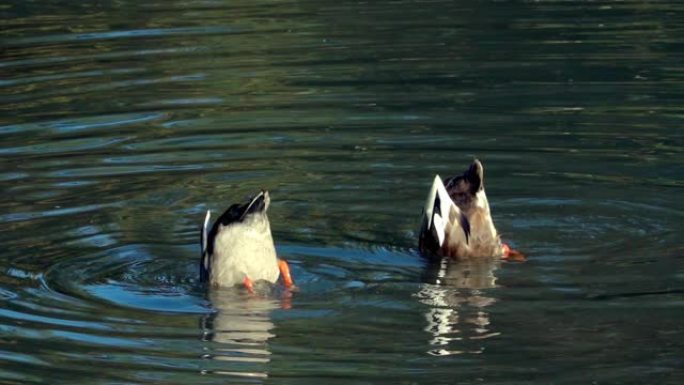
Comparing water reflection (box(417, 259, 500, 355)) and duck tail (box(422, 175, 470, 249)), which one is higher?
duck tail (box(422, 175, 470, 249))

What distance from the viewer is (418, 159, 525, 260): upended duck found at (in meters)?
10.0

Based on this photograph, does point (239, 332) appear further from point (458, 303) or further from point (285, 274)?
point (458, 303)

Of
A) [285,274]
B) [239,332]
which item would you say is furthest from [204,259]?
[239,332]

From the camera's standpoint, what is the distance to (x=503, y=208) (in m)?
11.1

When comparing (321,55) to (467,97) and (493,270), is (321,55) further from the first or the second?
(493,270)

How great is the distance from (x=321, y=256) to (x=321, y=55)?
6.84m

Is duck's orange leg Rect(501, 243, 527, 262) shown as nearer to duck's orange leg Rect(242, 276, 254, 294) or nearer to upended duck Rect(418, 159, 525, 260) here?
upended duck Rect(418, 159, 525, 260)

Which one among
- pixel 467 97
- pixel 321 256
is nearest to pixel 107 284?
pixel 321 256

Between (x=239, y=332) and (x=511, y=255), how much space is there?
2.11 meters

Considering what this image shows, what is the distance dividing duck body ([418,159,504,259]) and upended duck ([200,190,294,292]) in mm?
1043

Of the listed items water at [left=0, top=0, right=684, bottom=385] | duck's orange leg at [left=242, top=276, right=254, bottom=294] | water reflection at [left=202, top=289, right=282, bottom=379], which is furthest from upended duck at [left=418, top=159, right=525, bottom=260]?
water reflection at [left=202, top=289, right=282, bottom=379]

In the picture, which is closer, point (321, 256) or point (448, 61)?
point (321, 256)

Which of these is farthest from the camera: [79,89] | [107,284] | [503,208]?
[79,89]

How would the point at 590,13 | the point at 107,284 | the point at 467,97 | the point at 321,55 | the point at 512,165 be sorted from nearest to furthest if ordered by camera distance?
the point at 107,284 → the point at 512,165 → the point at 467,97 → the point at 321,55 → the point at 590,13
